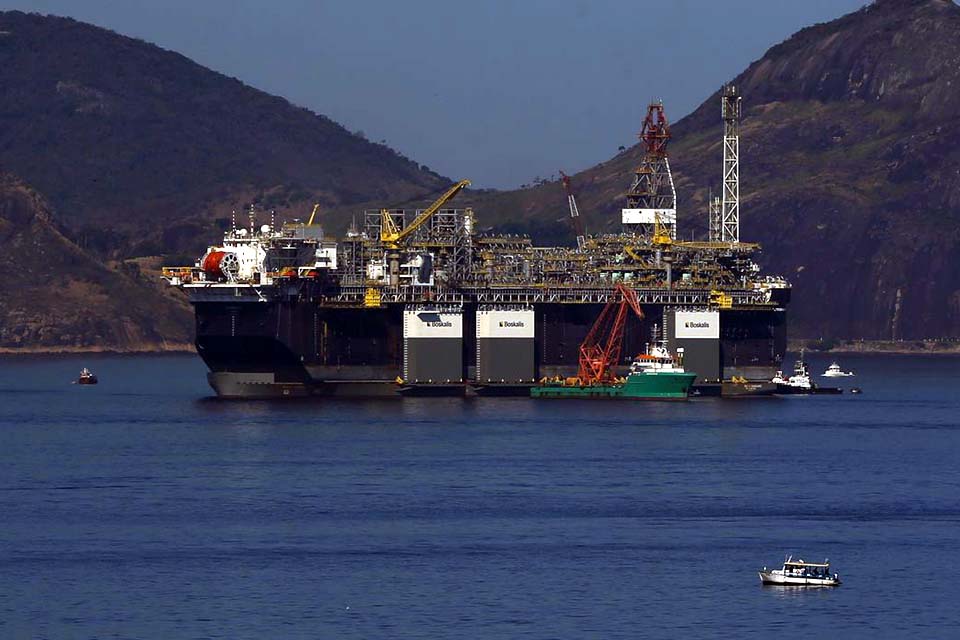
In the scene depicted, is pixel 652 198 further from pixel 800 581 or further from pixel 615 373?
pixel 800 581

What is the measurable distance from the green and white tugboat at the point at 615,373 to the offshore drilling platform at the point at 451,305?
98 cm

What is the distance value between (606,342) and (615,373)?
2.23m

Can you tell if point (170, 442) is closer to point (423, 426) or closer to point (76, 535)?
point (423, 426)

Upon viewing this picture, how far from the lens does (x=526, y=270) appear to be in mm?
143875

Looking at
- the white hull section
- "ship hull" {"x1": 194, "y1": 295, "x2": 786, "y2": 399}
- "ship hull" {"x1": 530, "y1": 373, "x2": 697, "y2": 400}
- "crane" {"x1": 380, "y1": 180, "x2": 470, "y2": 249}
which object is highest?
"crane" {"x1": 380, "y1": 180, "x2": 470, "y2": 249}

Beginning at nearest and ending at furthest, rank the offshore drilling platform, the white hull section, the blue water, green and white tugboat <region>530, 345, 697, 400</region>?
the blue water, the white hull section, the offshore drilling platform, green and white tugboat <region>530, 345, 697, 400</region>

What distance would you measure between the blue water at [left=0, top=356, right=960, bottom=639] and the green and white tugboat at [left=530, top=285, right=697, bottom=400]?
9641 mm

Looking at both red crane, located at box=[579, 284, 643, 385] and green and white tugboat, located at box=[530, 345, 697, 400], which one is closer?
green and white tugboat, located at box=[530, 345, 697, 400]

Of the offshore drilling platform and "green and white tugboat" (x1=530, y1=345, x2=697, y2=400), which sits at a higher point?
the offshore drilling platform

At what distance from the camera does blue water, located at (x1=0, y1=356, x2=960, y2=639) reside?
6166cm

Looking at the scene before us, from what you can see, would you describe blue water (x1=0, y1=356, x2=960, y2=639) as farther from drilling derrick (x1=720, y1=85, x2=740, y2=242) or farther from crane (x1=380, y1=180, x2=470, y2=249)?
drilling derrick (x1=720, y1=85, x2=740, y2=242)

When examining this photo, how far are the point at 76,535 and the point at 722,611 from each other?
24.4 metres

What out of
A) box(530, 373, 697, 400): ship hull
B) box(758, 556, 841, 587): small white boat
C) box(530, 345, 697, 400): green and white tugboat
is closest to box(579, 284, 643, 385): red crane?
box(530, 345, 697, 400): green and white tugboat

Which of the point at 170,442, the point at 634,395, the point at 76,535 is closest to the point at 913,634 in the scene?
the point at 76,535
